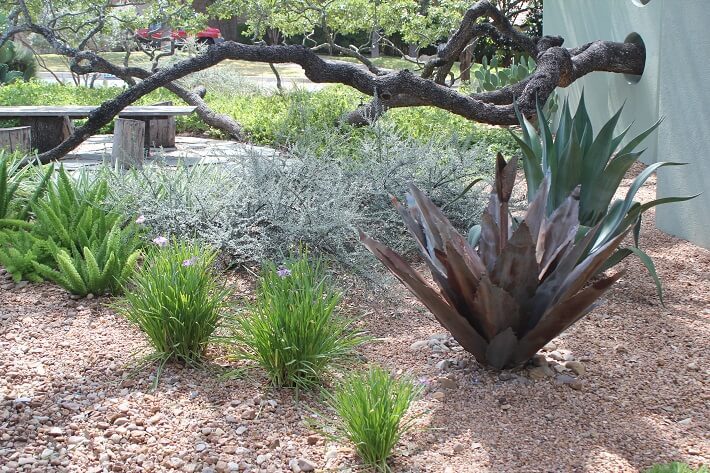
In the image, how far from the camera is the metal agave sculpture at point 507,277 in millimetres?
3092

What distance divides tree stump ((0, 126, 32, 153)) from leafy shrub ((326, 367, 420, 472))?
5.92 metres

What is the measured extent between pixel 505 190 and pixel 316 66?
3254 millimetres

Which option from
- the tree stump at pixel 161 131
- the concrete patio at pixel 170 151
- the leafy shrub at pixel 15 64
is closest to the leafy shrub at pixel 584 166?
the concrete patio at pixel 170 151

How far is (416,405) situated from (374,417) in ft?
1.73

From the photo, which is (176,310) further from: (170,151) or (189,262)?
(170,151)

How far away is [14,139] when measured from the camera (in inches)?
308

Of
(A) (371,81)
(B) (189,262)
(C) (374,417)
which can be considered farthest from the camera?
(A) (371,81)

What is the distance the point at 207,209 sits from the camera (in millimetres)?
4902

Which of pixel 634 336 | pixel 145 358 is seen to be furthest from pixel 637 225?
pixel 145 358

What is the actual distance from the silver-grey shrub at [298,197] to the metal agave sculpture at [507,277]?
125cm

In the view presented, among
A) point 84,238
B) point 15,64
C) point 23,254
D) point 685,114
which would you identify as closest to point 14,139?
point 23,254

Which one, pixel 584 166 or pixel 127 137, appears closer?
pixel 584 166

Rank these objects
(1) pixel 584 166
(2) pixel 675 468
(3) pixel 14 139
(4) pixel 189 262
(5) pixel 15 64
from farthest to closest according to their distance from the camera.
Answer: (5) pixel 15 64, (3) pixel 14 139, (1) pixel 584 166, (4) pixel 189 262, (2) pixel 675 468

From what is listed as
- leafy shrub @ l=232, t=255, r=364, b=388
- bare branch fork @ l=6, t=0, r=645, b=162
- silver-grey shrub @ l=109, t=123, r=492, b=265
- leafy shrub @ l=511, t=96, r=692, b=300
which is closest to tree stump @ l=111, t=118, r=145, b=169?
bare branch fork @ l=6, t=0, r=645, b=162
